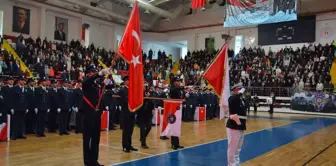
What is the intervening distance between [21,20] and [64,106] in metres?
16.2

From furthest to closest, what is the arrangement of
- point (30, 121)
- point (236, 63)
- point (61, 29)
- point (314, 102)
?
point (236, 63)
point (61, 29)
point (314, 102)
point (30, 121)

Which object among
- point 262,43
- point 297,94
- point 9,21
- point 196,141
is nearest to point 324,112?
point 297,94

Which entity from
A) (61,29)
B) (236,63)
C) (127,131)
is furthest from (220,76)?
(236,63)

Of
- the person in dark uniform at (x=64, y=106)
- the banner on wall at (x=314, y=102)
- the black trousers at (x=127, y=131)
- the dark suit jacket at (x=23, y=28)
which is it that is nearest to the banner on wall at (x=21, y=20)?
the dark suit jacket at (x=23, y=28)

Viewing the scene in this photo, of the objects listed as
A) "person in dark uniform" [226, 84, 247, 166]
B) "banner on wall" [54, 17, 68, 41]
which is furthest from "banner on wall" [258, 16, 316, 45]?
"person in dark uniform" [226, 84, 247, 166]

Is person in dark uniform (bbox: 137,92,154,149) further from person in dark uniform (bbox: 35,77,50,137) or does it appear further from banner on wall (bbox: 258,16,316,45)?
banner on wall (bbox: 258,16,316,45)

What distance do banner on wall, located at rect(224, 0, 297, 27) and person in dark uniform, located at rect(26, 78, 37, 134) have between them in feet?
59.9

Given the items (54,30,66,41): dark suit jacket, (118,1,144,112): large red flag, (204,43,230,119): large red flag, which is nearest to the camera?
(118,1,144,112): large red flag

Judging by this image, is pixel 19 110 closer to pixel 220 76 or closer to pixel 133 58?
pixel 133 58

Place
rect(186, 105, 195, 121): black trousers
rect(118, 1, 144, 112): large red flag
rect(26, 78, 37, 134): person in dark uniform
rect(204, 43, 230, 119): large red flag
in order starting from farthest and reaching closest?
1. rect(186, 105, 195, 121): black trousers
2. rect(26, 78, 37, 134): person in dark uniform
3. rect(204, 43, 230, 119): large red flag
4. rect(118, 1, 144, 112): large red flag

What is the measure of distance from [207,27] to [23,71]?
21.8 meters

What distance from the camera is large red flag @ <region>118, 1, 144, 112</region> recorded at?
5.84 meters

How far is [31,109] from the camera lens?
8.88 m

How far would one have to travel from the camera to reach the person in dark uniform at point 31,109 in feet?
28.7
